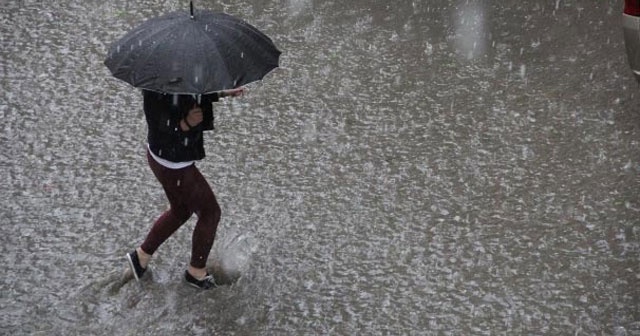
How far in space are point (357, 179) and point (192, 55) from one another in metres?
2.11

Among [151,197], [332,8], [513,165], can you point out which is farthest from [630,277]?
[332,8]

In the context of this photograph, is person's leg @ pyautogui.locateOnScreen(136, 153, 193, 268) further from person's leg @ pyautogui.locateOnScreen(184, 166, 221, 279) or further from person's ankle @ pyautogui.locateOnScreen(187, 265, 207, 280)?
person's ankle @ pyautogui.locateOnScreen(187, 265, 207, 280)

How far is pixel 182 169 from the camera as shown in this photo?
202 inches

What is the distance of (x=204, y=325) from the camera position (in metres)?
5.22

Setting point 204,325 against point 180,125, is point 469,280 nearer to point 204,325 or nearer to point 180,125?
point 204,325

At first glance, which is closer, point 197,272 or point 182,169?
point 182,169

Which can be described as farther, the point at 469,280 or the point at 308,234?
the point at 308,234

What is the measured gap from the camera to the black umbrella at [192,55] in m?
4.75

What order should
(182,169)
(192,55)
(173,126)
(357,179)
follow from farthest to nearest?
(357,179) < (182,169) < (173,126) < (192,55)

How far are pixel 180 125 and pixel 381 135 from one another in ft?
8.01

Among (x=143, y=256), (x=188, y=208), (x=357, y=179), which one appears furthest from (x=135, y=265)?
(x=357, y=179)

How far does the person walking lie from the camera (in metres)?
4.99

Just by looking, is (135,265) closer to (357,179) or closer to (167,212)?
(167,212)

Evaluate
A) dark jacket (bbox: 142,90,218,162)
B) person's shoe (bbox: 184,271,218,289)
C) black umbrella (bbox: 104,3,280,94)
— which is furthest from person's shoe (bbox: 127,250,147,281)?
black umbrella (bbox: 104,3,280,94)
